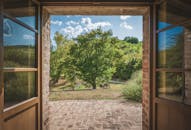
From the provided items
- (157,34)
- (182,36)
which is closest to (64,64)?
(157,34)

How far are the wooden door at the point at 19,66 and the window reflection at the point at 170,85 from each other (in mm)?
1847

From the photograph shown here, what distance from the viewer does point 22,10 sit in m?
2.49

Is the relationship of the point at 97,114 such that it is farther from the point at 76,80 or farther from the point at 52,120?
the point at 76,80

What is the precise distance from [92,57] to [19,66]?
760cm

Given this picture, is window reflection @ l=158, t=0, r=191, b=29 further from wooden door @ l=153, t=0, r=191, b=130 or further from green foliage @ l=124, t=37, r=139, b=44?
green foliage @ l=124, t=37, r=139, b=44

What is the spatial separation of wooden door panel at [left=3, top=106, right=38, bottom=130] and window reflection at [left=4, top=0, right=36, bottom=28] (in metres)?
1.13

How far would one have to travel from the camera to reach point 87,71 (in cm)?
1008

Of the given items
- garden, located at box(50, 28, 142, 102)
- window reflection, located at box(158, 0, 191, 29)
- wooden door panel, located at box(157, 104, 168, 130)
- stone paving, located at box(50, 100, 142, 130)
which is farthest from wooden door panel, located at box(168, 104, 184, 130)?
garden, located at box(50, 28, 142, 102)

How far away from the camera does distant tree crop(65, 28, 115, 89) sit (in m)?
10.0

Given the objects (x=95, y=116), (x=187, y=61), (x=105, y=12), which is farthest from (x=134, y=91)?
(x=187, y=61)

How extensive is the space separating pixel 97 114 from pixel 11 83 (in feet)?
12.9

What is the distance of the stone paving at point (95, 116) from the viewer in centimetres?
468

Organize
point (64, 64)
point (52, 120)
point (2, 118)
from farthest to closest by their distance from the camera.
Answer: point (64, 64)
point (52, 120)
point (2, 118)

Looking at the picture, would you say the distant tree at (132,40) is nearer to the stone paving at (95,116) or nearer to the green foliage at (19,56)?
the stone paving at (95,116)
